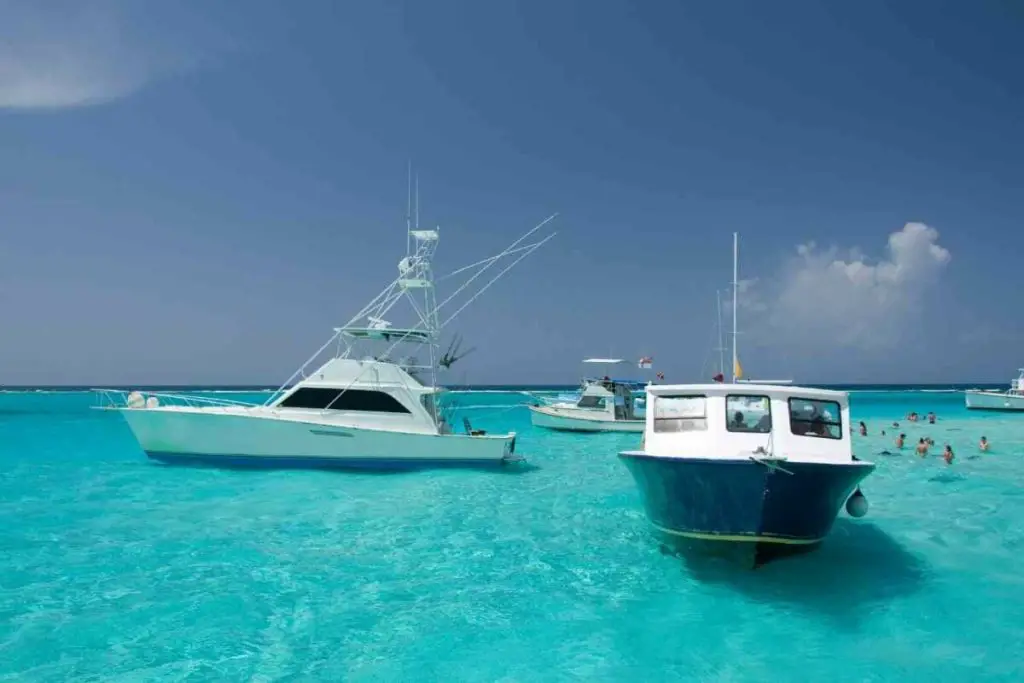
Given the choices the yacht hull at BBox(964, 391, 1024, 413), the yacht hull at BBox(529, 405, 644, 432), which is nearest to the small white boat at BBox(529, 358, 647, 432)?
the yacht hull at BBox(529, 405, 644, 432)

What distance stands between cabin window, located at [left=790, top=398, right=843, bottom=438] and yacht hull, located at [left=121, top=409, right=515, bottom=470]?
36.4 ft

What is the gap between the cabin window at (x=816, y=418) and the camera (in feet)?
35.3

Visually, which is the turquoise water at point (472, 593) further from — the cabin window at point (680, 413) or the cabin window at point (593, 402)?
the cabin window at point (593, 402)

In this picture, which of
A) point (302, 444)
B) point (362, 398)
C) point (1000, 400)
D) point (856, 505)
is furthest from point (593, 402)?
point (1000, 400)

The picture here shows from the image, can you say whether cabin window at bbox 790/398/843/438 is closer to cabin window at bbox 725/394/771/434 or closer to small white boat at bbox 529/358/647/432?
cabin window at bbox 725/394/771/434

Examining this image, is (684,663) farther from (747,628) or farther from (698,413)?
(698,413)

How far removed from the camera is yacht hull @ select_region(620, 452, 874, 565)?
9.16 m

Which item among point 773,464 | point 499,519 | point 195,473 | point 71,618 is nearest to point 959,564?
point 773,464

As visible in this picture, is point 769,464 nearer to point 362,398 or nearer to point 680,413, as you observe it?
point 680,413

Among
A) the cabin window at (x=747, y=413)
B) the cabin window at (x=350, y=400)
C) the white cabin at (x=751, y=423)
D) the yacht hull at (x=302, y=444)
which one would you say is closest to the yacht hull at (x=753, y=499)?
the white cabin at (x=751, y=423)

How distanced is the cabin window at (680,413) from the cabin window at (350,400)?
34.9 ft

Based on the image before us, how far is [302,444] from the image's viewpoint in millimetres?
19781

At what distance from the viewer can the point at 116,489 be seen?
1756 centimetres

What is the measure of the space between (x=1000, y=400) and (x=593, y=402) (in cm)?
4857
